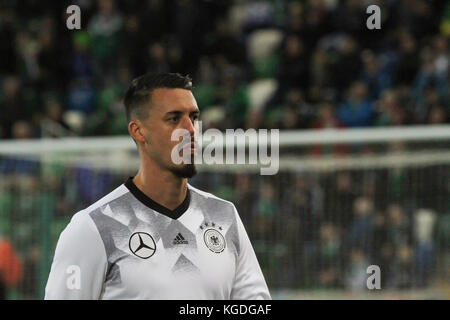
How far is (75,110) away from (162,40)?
4.51ft

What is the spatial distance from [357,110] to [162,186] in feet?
18.3

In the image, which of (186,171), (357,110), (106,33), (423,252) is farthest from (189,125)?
(106,33)

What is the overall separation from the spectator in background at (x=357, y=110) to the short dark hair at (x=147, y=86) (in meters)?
5.35

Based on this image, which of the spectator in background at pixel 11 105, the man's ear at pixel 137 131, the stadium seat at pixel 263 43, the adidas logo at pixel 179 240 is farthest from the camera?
the stadium seat at pixel 263 43

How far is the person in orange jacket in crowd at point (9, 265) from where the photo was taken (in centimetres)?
674

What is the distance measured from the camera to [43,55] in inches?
461

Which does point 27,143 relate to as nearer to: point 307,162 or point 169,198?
point 307,162

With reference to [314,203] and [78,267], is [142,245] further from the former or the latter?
[314,203]

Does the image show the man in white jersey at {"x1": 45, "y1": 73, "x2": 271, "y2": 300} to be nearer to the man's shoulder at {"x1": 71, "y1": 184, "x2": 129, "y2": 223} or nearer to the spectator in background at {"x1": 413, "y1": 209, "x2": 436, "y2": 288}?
the man's shoulder at {"x1": 71, "y1": 184, "x2": 129, "y2": 223}

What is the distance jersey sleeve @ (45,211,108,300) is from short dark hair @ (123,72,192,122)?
0.53 metres

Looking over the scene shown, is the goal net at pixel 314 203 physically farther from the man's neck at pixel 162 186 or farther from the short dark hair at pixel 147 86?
the short dark hair at pixel 147 86

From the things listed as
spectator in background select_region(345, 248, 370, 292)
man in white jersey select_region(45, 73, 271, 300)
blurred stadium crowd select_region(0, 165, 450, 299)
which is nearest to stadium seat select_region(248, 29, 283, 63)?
blurred stadium crowd select_region(0, 165, 450, 299)

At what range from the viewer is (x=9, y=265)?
22.3ft

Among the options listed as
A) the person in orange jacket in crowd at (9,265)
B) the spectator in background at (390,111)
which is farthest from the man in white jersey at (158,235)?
the spectator in background at (390,111)
